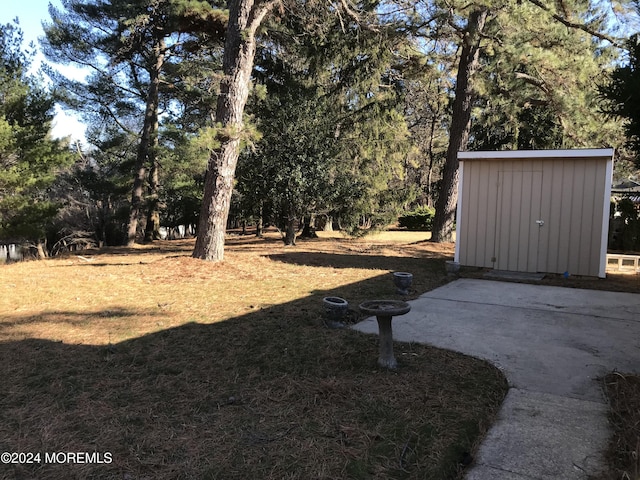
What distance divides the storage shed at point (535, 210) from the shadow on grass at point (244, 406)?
5.63 m

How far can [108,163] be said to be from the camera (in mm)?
20656

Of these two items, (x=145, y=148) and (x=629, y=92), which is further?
(x=145, y=148)

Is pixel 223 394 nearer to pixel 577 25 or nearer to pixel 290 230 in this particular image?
pixel 290 230

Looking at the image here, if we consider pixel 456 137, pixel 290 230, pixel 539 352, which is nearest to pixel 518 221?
pixel 456 137

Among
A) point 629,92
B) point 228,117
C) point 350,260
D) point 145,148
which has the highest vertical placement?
point 145,148

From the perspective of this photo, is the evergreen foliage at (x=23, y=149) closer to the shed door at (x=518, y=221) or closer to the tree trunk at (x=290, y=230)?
the tree trunk at (x=290, y=230)

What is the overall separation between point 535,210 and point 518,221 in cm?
37

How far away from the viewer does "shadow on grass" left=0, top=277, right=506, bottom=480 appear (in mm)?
2295

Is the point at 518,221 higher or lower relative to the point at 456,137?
lower

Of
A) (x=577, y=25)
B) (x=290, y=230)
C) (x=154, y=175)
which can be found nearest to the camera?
(x=577, y=25)

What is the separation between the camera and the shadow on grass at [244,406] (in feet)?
7.53

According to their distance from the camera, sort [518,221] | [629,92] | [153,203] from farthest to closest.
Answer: [153,203] < [518,221] < [629,92]

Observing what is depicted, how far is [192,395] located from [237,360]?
70 centimetres

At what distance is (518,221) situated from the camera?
8719mm
